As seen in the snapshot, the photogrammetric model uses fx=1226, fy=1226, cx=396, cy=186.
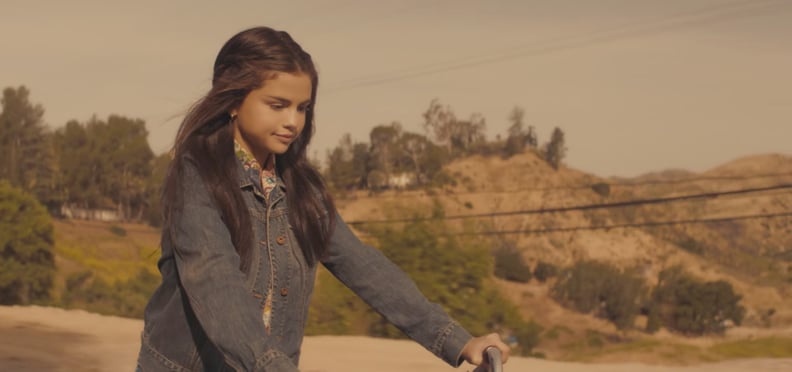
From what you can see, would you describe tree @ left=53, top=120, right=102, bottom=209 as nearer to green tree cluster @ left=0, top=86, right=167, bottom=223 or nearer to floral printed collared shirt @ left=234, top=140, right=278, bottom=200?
green tree cluster @ left=0, top=86, right=167, bottom=223

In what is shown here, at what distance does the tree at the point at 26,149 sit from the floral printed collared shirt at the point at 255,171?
70.8 m

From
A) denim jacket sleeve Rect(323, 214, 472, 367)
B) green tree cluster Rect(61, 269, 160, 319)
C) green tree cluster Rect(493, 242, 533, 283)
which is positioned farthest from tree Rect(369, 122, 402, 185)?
denim jacket sleeve Rect(323, 214, 472, 367)

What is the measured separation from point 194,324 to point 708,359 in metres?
23.1

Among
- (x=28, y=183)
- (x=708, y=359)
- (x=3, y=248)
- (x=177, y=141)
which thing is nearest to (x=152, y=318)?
(x=177, y=141)

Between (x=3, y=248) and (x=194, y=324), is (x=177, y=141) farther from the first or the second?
(x=3, y=248)

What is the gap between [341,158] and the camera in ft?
295

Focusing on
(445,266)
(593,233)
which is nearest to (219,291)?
(445,266)

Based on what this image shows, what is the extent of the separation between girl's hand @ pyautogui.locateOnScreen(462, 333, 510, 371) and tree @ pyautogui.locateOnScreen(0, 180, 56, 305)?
40.4 metres

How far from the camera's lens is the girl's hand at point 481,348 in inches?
94.8

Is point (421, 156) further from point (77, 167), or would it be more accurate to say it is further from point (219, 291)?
point (219, 291)

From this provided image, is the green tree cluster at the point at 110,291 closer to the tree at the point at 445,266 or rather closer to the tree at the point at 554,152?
the tree at the point at 445,266

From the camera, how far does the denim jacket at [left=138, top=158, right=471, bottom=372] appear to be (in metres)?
2.24

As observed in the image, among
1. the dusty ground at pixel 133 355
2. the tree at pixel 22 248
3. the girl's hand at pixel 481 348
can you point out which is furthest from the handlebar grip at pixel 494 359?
the tree at pixel 22 248

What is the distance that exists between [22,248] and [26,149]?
33932mm
